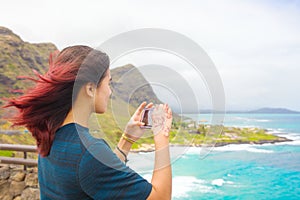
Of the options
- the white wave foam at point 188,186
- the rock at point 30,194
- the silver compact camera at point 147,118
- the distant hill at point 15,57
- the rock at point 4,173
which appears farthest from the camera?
the distant hill at point 15,57

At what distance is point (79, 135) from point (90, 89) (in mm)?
95

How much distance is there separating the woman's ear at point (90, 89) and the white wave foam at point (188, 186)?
1140 inches

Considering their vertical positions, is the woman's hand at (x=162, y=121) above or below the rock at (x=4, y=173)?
above

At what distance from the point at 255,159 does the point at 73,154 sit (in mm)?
45351

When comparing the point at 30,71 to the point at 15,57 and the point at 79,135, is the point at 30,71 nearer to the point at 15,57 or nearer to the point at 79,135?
the point at 79,135

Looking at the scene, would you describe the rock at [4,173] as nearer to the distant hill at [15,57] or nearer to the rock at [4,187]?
the rock at [4,187]

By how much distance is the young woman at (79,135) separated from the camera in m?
0.59

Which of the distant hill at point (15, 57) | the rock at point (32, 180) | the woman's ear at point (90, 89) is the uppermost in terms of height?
the distant hill at point (15, 57)

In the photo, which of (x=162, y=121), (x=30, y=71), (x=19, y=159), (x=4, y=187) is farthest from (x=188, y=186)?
(x=162, y=121)

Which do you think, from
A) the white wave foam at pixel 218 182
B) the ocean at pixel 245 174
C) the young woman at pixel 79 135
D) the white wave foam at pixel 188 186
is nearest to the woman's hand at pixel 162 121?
the young woman at pixel 79 135

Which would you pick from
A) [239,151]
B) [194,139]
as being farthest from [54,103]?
[239,151]

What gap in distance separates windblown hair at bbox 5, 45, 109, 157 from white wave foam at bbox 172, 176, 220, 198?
94.9 feet

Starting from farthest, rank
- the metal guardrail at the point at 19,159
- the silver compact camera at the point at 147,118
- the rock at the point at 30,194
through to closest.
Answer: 1. the rock at the point at 30,194
2. the metal guardrail at the point at 19,159
3. the silver compact camera at the point at 147,118

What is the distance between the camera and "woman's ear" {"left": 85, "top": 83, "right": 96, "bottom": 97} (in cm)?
64
